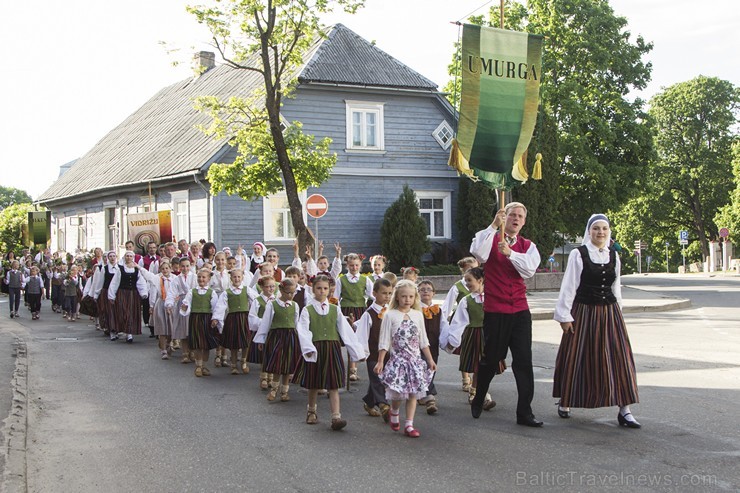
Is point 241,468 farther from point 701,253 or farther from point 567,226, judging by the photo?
point 701,253

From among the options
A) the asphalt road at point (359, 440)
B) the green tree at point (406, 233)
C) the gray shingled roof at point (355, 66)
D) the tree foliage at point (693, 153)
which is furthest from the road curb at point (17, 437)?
the tree foliage at point (693, 153)

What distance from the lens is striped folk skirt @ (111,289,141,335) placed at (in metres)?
16.4

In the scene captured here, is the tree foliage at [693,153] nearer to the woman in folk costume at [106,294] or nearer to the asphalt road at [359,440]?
the woman in folk costume at [106,294]

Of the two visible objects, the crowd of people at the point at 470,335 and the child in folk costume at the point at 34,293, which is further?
the child in folk costume at the point at 34,293

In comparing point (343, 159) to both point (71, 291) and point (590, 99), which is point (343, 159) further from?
point (590, 99)

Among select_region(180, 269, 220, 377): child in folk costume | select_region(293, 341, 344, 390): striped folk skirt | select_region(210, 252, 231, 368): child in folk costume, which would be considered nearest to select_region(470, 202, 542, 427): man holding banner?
select_region(293, 341, 344, 390): striped folk skirt

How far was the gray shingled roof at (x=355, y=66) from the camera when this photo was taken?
1180 inches

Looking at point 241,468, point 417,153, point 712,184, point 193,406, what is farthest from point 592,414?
point 712,184

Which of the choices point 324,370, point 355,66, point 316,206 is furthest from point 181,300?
point 355,66

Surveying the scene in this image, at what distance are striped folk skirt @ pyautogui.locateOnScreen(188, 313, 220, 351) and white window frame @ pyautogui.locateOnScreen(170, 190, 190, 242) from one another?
18772mm

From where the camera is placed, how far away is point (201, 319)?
39.7 ft

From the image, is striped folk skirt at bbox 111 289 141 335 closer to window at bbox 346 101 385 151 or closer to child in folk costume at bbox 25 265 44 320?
child in folk costume at bbox 25 265 44 320

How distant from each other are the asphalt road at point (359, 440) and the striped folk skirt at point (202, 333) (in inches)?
17.1

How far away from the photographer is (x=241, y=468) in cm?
645
